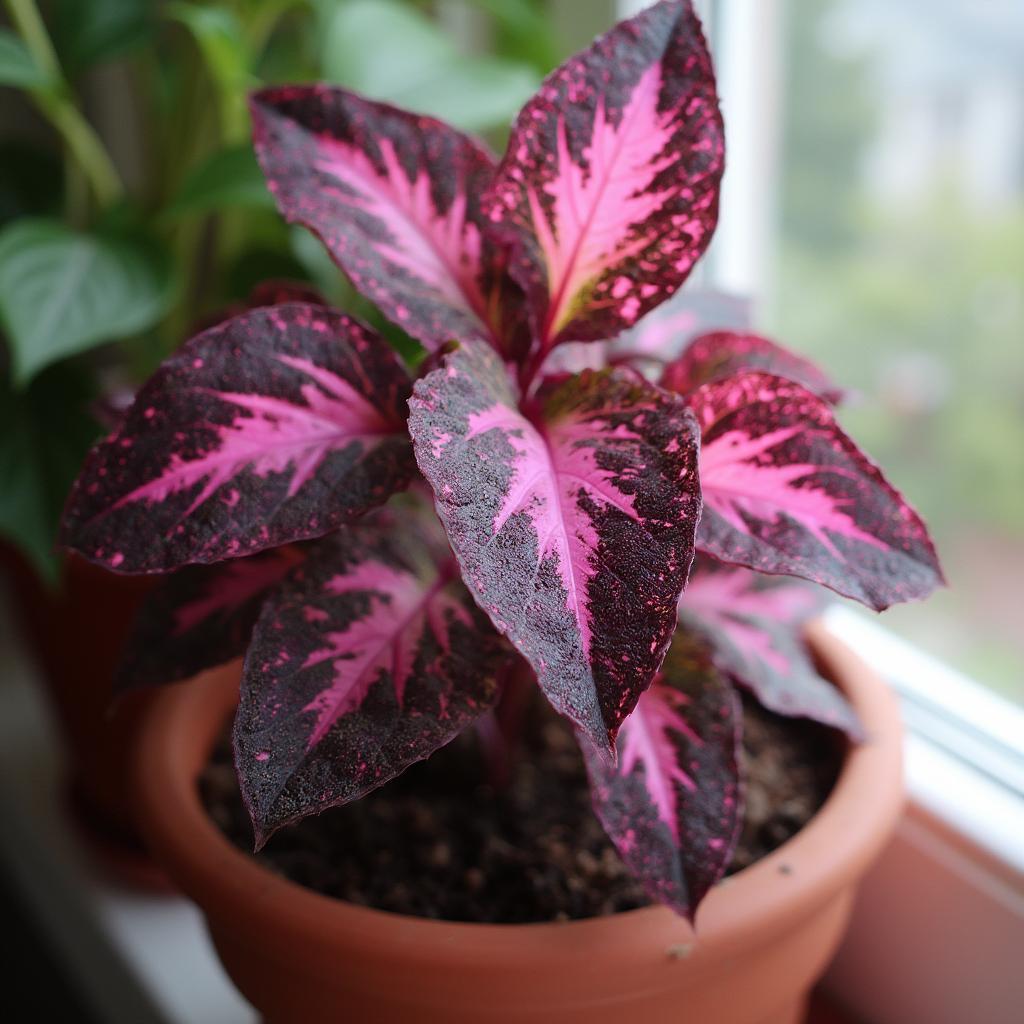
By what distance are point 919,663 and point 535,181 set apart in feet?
1.88

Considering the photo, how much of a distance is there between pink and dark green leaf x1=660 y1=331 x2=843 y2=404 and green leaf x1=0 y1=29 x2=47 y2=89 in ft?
1.83

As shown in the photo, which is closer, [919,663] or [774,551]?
[774,551]

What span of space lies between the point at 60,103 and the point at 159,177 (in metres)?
0.20

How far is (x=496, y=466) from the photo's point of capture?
441mm

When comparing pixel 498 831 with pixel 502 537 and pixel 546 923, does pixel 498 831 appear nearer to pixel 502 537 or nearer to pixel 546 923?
pixel 546 923

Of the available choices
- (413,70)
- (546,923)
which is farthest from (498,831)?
(413,70)

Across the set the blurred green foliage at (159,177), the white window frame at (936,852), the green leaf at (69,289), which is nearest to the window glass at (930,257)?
the white window frame at (936,852)

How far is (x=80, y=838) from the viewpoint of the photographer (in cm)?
111

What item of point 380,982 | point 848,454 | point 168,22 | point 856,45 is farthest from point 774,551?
point 168,22

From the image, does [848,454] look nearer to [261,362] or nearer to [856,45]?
[261,362]

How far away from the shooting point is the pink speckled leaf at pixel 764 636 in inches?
24.5

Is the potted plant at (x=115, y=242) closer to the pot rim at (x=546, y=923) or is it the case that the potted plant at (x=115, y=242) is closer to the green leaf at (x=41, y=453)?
the green leaf at (x=41, y=453)

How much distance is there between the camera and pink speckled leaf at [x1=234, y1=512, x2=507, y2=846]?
1.46 feet

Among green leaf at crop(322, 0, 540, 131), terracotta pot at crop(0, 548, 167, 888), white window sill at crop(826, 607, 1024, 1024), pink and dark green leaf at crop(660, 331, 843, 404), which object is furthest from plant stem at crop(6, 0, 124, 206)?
white window sill at crop(826, 607, 1024, 1024)
